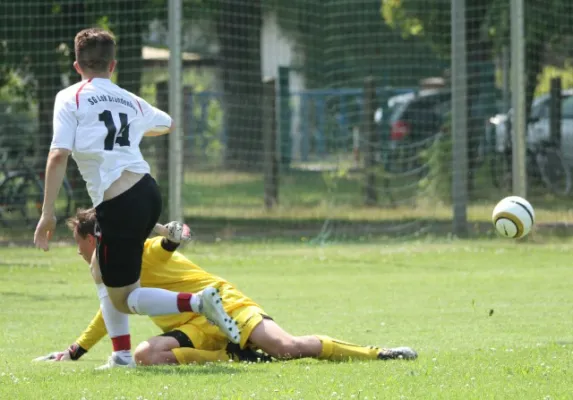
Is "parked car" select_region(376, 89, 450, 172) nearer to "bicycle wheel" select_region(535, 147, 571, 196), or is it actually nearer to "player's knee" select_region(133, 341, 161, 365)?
"bicycle wheel" select_region(535, 147, 571, 196)

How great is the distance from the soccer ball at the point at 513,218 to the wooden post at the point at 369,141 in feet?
36.5

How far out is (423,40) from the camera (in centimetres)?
2616

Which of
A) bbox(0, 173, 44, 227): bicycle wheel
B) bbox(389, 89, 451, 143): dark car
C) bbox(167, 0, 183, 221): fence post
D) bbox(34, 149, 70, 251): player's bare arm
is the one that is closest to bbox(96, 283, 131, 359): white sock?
bbox(34, 149, 70, 251): player's bare arm

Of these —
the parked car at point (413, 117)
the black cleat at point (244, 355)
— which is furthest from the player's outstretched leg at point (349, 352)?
the parked car at point (413, 117)

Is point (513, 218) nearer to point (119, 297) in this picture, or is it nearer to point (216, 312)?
point (216, 312)

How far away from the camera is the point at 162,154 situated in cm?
2050

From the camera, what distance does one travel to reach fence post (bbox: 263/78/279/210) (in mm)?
19531

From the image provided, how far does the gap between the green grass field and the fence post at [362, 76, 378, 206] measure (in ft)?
15.4

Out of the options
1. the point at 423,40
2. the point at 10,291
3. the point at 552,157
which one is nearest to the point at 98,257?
the point at 10,291

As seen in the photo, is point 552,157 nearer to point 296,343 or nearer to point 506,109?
point 506,109

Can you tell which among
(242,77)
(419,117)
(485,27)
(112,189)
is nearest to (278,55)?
(419,117)

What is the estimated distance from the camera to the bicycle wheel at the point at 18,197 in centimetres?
1895

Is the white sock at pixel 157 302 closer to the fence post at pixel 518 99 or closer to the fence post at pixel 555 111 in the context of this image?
the fence post at pixel 518 99

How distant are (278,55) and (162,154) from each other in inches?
344
